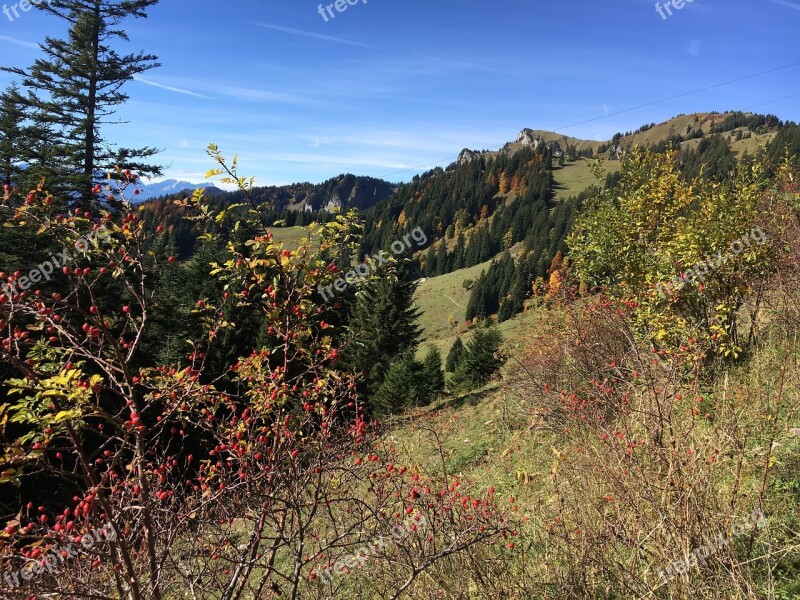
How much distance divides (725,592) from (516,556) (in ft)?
7.12

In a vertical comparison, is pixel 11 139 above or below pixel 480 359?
above

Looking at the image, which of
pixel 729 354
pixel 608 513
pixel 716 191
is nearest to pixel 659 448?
pixel 608 513

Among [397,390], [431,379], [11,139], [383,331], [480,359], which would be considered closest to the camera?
[11,139]

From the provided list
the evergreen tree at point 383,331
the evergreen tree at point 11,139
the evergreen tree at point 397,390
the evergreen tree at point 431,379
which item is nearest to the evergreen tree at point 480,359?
the evergreen tree at point 431,379

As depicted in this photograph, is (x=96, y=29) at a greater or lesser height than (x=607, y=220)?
greater

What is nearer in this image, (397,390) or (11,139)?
(11,139)

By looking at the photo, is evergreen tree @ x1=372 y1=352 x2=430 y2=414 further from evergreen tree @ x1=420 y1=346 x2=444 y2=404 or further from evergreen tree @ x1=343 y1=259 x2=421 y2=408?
evergreen tree @ x1=343 y1=259 x2=421 y2=408

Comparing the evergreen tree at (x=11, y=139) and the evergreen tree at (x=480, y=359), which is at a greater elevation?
the evergreen tree at (x=11, y=139)

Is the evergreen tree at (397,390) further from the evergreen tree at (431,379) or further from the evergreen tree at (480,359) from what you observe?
the evergreen tree at (480,359)

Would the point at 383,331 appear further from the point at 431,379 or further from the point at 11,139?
the point at 11,139

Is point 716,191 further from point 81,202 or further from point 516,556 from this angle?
point 81,202

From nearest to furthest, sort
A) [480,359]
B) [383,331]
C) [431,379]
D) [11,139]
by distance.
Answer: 1. [11,139]
2. [383,331]
3. [431,379]
4. [480,359]

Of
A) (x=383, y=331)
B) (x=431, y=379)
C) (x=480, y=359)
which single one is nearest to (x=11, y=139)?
(x=383, y=331)

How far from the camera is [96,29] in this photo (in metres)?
17.2
